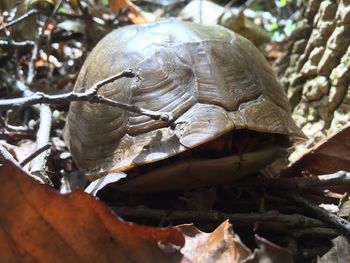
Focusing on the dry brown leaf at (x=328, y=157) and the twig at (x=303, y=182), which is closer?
the twig at (x=303, y=182)

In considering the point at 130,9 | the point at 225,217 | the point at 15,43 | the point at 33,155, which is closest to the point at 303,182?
the point at 225,217

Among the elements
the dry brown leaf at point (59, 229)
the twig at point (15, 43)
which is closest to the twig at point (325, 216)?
the dry brown leaf at point (59, 229)

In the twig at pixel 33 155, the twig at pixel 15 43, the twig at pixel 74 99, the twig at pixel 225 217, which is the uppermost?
the twig at pixel 74 99

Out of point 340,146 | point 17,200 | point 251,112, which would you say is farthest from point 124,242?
point 340,146

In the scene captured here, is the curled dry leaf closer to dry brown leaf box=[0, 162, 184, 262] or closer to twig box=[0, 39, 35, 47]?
dry brown leaf box=[0, 162, 184, 262]

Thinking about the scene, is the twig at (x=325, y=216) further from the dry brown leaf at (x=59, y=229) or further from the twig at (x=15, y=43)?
the twig at (x=15, y=43)

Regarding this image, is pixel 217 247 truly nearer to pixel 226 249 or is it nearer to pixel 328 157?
pixel 226 249
